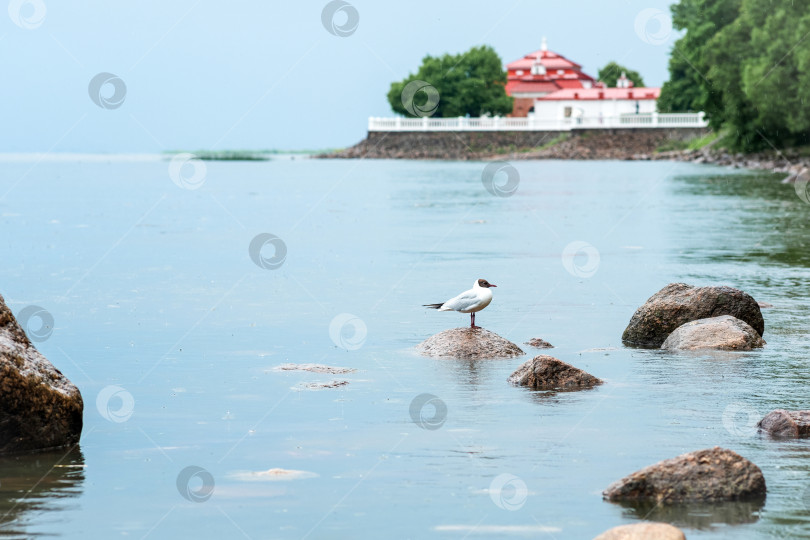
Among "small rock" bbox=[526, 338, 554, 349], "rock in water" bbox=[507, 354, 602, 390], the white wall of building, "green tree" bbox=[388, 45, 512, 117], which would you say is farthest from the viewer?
"green tree" bbox=[388, 45, 512, 117]

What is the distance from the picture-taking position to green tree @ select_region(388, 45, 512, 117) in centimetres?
16475

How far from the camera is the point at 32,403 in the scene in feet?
36.3

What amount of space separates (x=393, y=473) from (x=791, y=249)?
72.1 ft

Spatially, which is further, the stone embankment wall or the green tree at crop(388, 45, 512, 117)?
the green tree at crop(388, 45, 512, 117)

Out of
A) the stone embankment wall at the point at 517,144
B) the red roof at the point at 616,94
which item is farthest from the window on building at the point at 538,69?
the stone embankment wall at the point at 517,144

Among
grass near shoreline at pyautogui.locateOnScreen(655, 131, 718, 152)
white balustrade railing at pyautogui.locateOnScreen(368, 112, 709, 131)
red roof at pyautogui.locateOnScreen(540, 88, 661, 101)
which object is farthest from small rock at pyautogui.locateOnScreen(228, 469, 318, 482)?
red roof at pyautogui.locateOnScreen(540, 88, 661, 101)

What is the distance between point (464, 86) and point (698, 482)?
158 meters

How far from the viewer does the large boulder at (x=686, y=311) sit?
16891mm

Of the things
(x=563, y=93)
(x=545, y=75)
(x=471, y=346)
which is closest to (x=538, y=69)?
(x=545, y=75)

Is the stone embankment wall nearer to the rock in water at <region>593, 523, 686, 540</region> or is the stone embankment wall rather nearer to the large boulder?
the large boulder

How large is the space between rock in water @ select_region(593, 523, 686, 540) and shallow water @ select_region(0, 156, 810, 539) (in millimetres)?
659

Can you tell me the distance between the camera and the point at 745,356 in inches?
617

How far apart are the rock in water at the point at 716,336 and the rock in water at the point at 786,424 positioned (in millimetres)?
4485

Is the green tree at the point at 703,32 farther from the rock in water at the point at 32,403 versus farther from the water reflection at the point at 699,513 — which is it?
the water reflection at the point at 699,513
